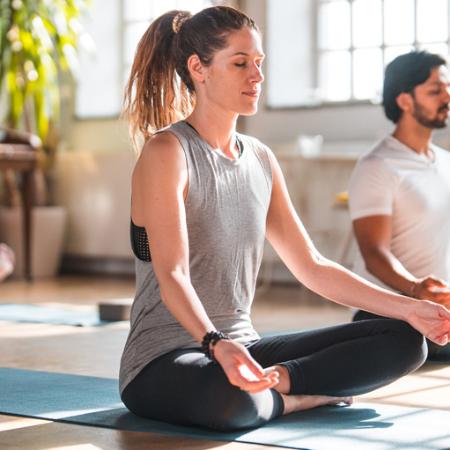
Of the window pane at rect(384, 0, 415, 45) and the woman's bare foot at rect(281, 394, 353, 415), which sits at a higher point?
the window pane at rect(384, 0, 415, 45)

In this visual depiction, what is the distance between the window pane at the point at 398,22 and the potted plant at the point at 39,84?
189 cm

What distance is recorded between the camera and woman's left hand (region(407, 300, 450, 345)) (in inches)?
92.3

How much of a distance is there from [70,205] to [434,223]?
4237 millimetres

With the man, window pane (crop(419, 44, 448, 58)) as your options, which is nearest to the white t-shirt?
the man

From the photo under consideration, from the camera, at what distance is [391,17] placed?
19.2 ft

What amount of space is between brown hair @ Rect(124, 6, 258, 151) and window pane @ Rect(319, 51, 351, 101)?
11.7 ft

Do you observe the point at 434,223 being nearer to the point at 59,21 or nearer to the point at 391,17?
the point at 391,17

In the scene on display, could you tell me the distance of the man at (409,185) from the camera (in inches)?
132

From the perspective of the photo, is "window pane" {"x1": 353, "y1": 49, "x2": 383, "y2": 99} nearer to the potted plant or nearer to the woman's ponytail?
the potted plant

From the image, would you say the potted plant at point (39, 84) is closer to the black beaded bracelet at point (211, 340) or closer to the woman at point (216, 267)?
the woman at point (216, 267)

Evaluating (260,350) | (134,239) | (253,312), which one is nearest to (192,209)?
(134,239)

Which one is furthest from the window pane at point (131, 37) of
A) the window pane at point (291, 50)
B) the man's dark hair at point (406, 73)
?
the man's dark hair at point (406, 73)

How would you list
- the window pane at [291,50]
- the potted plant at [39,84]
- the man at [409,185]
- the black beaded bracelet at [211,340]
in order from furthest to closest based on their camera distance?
the potted plant at [39,84] < the window pane at [291,50] < the man at [409,185] < the black beaded bracelet at [211,340]

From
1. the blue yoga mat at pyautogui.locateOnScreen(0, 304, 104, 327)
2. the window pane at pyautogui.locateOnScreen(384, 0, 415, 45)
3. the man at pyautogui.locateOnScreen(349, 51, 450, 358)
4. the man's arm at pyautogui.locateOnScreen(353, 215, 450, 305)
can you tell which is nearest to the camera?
the man's arm at pyautogui.locateOnScreen(353, 215, 450, 305)
